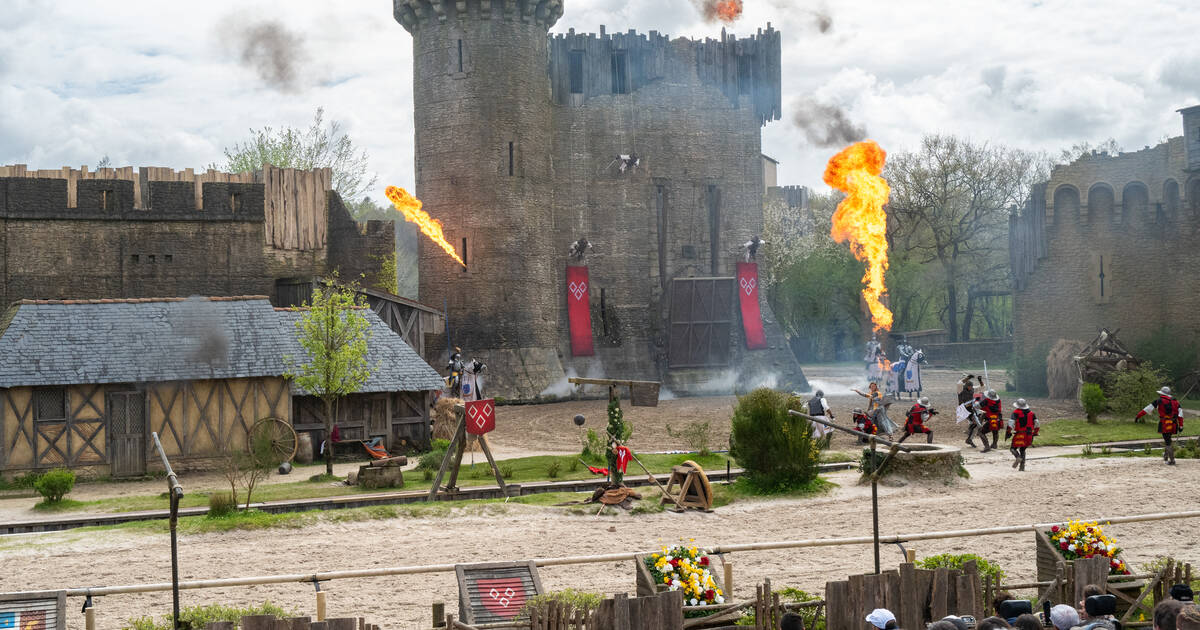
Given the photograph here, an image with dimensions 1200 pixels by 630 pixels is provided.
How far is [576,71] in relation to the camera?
147ft

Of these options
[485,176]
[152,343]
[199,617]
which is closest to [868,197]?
[485,176]

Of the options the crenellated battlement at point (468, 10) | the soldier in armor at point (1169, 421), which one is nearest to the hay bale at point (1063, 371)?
the soldier in armor at point (1169, 421)

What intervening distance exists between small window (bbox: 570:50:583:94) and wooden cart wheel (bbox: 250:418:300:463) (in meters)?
22.4

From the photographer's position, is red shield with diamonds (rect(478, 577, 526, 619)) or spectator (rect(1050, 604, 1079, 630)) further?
red shield with diamonds (rect(478, 577, 526, 619))

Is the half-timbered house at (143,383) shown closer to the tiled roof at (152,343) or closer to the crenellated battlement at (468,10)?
the tiled roof at (152,343)

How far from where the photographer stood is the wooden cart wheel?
2516 cm

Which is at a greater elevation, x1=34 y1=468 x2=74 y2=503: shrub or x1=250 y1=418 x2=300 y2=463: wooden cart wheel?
x1=250 y1=418 x2=300 y2=463: wooden cart wheel

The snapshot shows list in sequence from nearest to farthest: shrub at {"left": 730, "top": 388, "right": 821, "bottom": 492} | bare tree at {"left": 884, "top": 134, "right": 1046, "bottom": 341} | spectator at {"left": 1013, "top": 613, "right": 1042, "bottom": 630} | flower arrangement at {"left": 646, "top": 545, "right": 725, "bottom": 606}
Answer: spectator at {"left": 1013, "top": 613, "right": 1042, "bottom": 630}, flower arrangement at {"left": 646, "top": 545, "right": 725, "bottom": 606}, shrub at {"left": 730, "top": 388, "right": 821, "bottom": 492}, bare tree at {"left": 884, "top": 134, "right": 1046, "bottom": 341}

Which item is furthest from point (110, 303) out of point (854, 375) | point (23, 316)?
point (854, 375)

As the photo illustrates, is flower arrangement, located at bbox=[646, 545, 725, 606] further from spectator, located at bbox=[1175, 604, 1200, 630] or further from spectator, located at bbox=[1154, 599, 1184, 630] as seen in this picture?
spectator, located at bbox=[1175, 604, 1200, 630]

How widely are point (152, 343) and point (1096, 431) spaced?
2155 centimetres

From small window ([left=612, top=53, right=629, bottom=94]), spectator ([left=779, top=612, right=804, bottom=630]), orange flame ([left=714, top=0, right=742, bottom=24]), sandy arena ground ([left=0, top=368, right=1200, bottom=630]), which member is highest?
orange flame ([left=714, top=0, right=742, bottom=24])

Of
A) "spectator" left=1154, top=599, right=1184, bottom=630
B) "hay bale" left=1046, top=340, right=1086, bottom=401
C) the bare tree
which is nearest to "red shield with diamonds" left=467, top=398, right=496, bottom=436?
"spectator" left=1154, top=599, right=1184, bottom=630

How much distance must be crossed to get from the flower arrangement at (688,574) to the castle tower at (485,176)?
28532 mm
